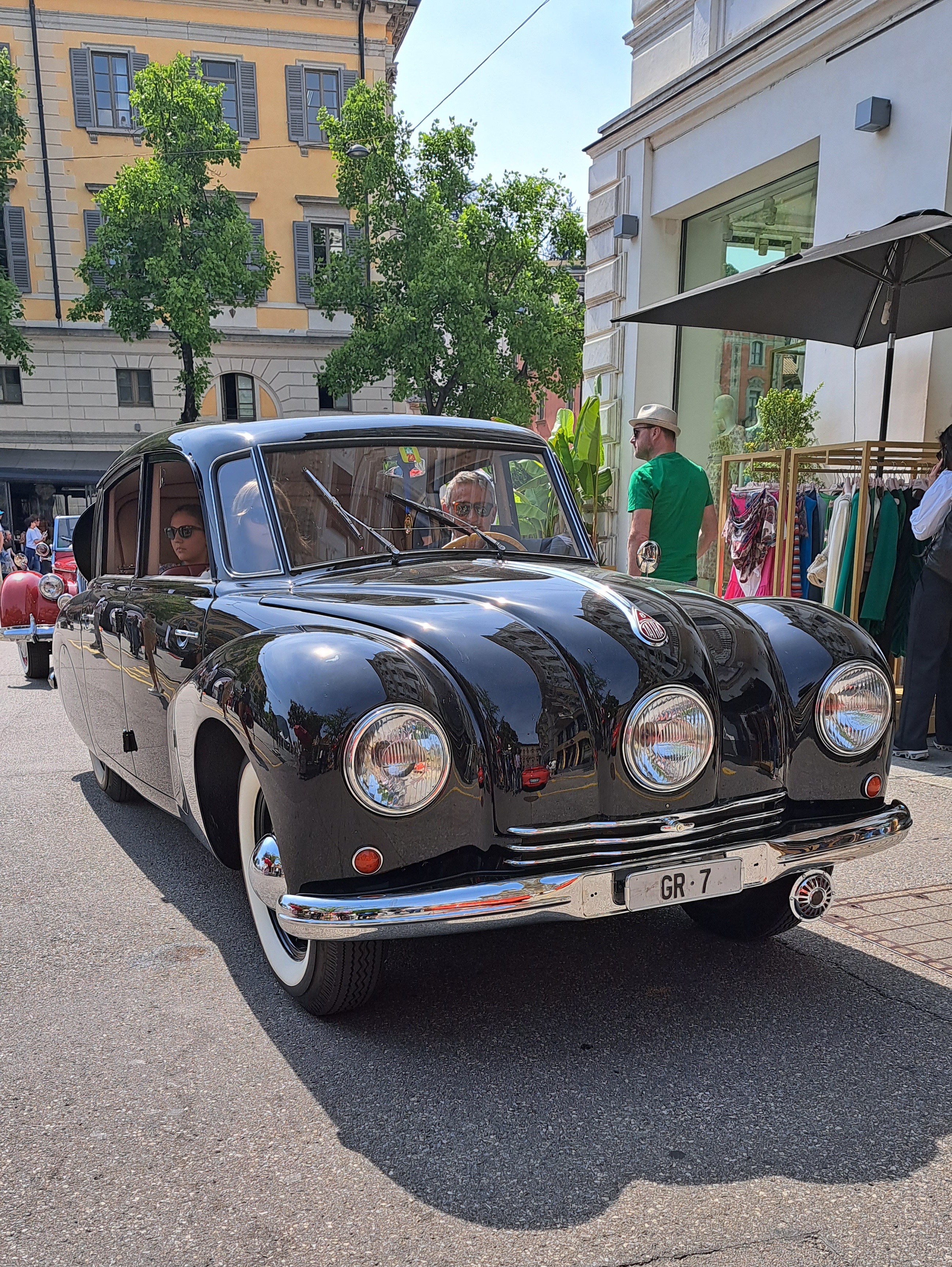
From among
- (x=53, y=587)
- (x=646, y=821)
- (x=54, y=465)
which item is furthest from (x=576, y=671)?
(x=54, y=465)

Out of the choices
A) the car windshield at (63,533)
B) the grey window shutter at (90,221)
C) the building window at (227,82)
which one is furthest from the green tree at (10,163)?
the car windshield at (63,533)

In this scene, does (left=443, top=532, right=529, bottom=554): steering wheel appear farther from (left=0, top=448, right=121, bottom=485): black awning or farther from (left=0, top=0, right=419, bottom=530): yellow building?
(left=0, top=448, right=121, bottom=485): black awning

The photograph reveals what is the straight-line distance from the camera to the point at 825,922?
3.64 metres

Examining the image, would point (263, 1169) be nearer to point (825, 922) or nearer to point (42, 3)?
point (825, 922)

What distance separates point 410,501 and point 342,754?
5.22 feet

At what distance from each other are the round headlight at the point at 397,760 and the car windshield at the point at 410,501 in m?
1.23

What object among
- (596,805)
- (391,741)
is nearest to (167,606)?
(391,741)

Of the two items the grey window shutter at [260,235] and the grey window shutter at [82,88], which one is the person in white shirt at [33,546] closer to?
A: the grey window shutter at [260,235]

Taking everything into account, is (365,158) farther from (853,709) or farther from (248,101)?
(853,709)

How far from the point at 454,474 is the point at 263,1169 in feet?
8.27

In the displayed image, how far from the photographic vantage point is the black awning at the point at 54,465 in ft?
95.7

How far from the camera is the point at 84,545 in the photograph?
5.82 meters

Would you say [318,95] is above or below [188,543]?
above

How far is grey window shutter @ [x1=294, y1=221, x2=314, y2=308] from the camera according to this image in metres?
31.5
